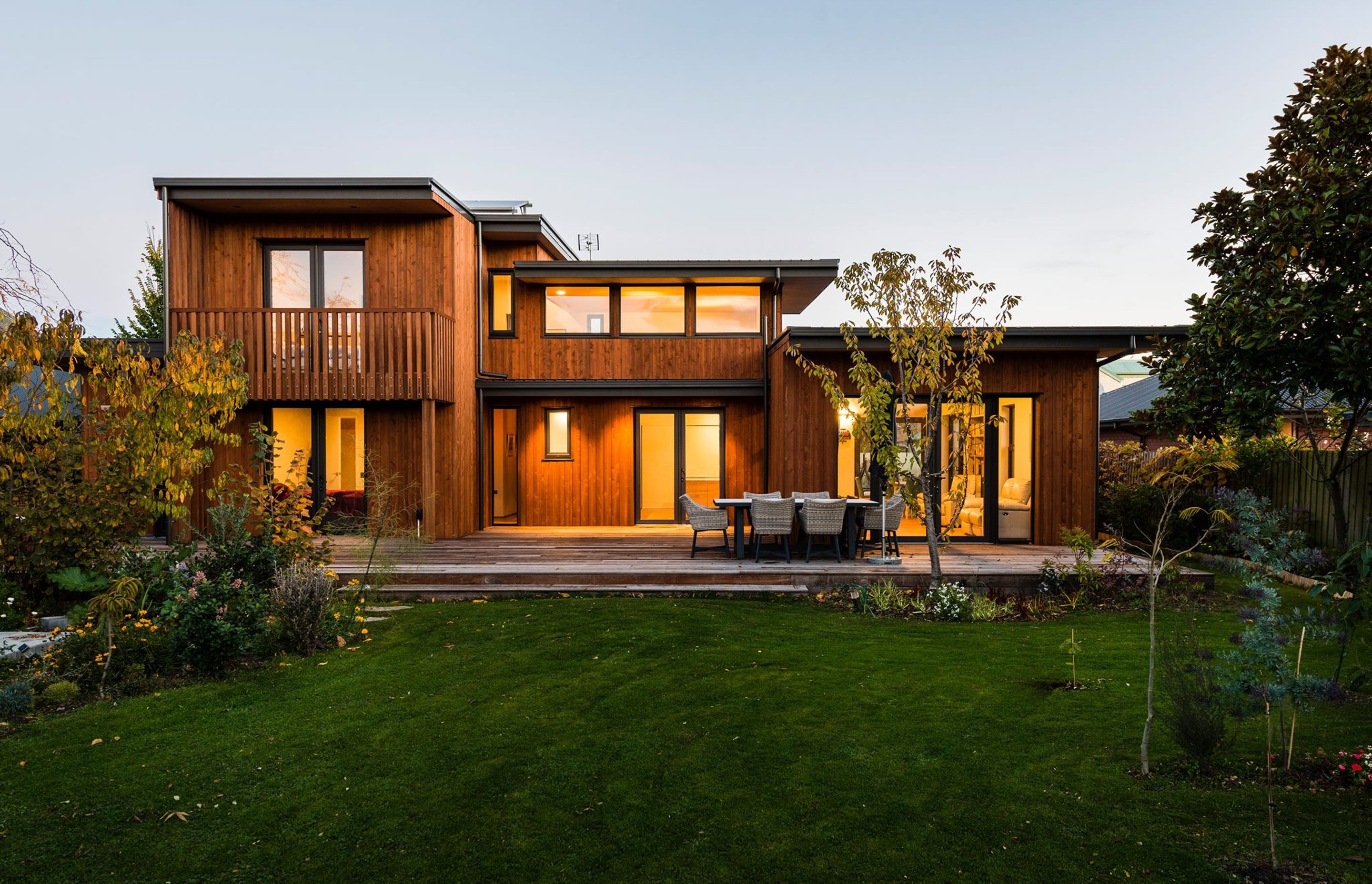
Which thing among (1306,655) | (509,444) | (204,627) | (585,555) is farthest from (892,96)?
(204,627)

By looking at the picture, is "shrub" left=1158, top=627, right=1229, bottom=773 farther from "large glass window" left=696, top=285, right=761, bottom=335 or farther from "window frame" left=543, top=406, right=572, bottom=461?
"window frame" left=543, top=406, right=572, bottom=461

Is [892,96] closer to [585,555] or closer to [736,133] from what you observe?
[736,133]

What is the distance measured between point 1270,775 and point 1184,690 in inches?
30.8

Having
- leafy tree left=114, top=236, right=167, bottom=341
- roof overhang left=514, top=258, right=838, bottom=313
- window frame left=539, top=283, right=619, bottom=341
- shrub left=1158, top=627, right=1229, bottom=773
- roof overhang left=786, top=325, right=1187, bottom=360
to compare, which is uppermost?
leafy tree left=114, top=236, right=167, bottom=341

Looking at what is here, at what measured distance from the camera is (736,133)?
22.1 meters

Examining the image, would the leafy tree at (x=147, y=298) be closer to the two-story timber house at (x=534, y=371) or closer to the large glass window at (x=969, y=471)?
the two-story timber house at (x=534, y=371)

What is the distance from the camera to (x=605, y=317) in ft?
44.0

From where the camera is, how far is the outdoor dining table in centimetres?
934

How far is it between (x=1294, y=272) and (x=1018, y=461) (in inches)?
192

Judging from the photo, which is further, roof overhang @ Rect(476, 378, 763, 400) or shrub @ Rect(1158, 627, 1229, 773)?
roof overhang @ Rect(476, 378, 763, 400)

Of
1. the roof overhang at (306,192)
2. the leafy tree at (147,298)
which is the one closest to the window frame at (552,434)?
the roof overhang at (306,192)

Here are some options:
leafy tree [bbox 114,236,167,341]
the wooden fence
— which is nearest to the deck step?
the wooden fence

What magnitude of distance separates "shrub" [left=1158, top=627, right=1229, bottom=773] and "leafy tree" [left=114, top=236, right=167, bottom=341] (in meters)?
27.6

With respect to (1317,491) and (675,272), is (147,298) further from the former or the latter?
(1317,491)
